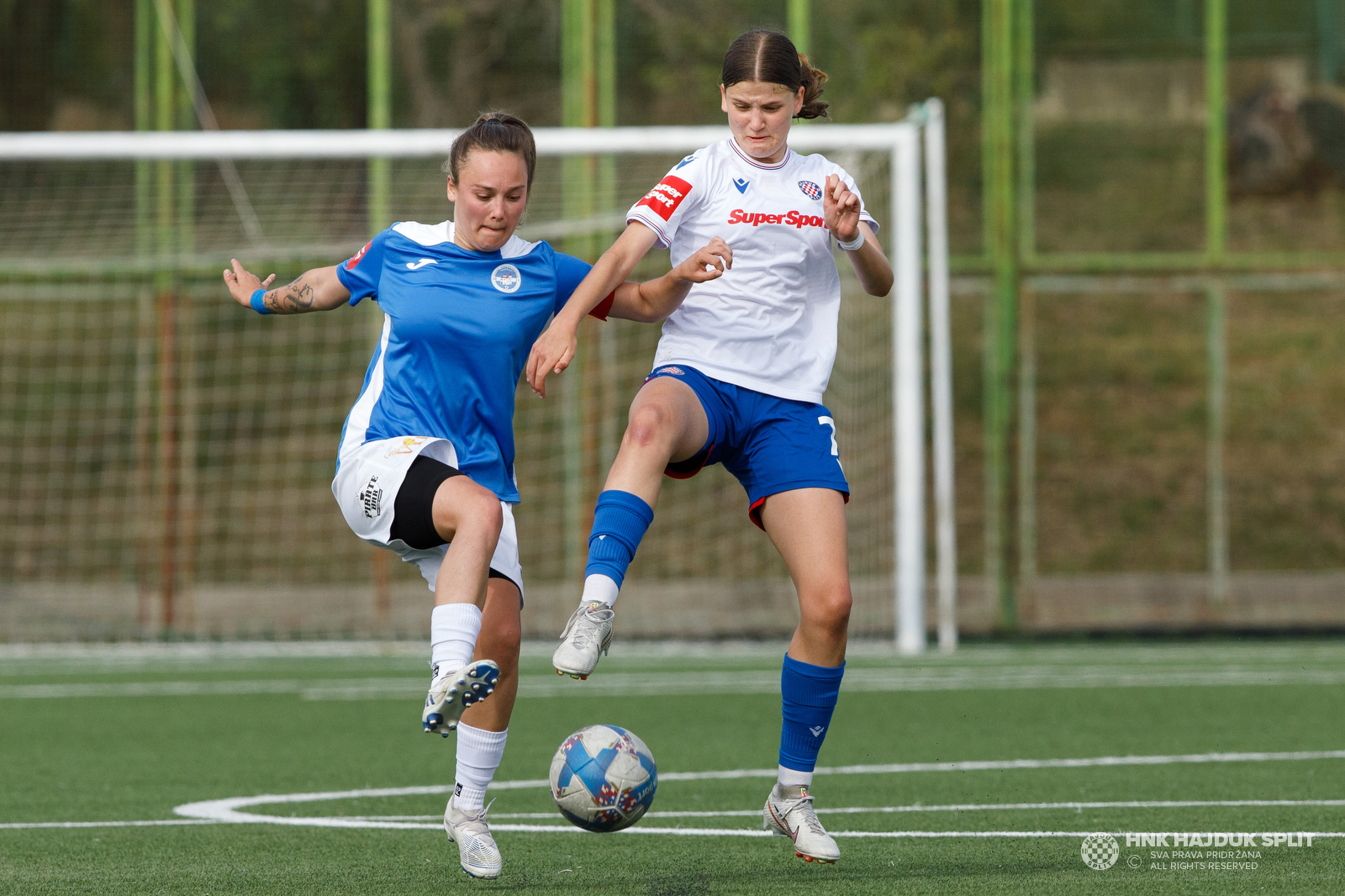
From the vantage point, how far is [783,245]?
469 centimetres

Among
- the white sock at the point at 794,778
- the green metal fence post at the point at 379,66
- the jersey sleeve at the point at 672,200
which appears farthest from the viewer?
the green metal fence post at the point at 379,66

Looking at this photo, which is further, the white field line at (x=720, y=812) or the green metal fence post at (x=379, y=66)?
the green metal fence post at (x=379, y=66)

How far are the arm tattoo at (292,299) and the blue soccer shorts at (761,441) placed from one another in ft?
3.26

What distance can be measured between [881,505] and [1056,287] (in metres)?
2.65

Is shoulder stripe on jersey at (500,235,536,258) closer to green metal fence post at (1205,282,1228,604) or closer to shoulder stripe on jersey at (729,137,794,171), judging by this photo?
shoulder stripe on jersey at (729,137,794,171)

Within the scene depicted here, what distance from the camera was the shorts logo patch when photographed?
168 inches

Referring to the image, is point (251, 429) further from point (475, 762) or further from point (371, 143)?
point (475, 762)

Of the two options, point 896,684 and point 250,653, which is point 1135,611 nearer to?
point 896,684

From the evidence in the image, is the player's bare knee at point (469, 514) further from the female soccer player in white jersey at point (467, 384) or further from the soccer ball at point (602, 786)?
the soccer ball at point (602, 786)

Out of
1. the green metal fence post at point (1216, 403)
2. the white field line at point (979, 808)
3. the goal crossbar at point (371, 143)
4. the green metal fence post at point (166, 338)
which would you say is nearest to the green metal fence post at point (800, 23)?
the goal crossbar at point (371, 143)

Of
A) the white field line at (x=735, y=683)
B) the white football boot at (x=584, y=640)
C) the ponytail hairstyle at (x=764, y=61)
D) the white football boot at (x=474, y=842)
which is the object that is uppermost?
the ponytail hairstyle at (x=764, y=61)

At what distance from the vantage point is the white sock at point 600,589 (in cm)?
410

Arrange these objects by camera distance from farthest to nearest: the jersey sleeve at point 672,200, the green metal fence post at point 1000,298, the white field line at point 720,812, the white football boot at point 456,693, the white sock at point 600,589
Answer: the green metal fence post at point 1000,298 → the white field line at point 720,812 → the jersey sleeve at point 672,200 → the white sock at point 600,589 → the white football boot at point 456,693

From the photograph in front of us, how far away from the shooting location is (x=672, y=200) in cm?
463
